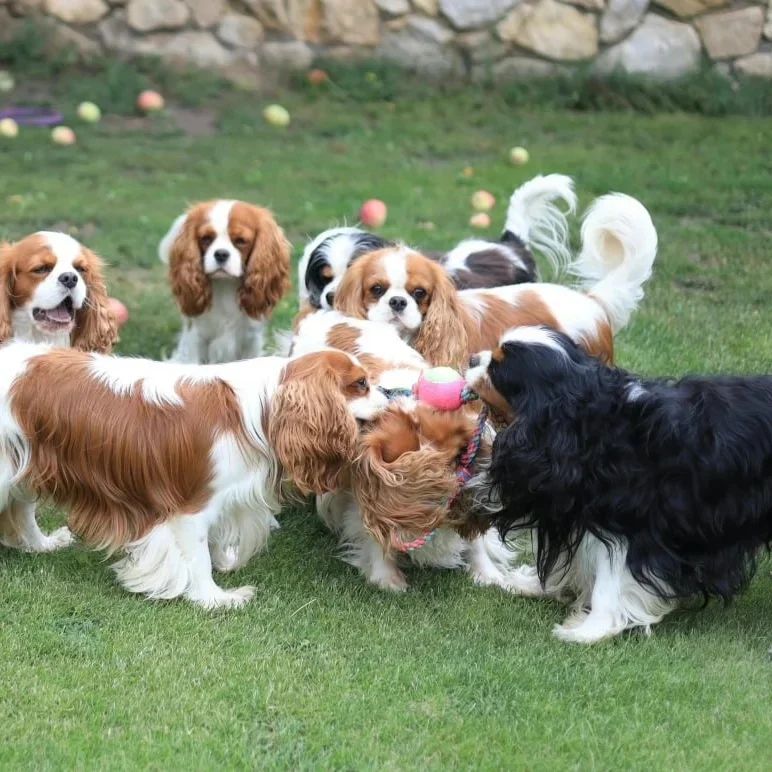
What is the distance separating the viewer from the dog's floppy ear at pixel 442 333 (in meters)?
5.44

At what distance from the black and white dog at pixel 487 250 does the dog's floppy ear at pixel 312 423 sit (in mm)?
1433

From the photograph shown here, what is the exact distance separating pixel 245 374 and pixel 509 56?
9.11m

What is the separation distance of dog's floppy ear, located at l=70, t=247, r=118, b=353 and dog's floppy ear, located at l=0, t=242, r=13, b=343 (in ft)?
1.05

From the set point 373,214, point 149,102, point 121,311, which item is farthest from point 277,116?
point 121,311

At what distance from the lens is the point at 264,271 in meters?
6.68

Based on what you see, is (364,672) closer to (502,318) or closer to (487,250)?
(502,318)

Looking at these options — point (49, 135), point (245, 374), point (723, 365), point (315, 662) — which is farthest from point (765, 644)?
point (49, 135)

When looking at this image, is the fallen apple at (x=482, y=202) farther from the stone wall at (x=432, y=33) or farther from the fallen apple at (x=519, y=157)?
the stone wall at (x=432, y=33)

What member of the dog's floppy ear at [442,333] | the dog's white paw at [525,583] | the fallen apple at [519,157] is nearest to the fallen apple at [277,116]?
the fallen apple at [519,157]

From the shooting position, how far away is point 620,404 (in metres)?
4.25

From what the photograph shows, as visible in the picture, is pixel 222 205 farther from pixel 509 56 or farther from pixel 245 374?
pixel 509 56

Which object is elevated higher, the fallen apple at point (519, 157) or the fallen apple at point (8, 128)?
the fallen apple at point (519, 157)

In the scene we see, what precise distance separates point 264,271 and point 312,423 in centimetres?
251

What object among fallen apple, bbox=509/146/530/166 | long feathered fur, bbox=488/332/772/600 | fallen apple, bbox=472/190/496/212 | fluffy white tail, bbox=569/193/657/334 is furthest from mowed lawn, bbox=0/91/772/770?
fallen apple, bbox=509/146/530/166
